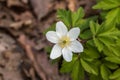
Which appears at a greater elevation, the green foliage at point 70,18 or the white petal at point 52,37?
the green foliage at point 70,18

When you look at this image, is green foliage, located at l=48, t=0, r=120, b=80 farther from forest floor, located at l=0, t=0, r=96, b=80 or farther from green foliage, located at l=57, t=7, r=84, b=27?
forest floor, located at l=0, t=0, r=96, b=80

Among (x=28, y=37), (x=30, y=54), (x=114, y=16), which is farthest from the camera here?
(x=28, y=37)

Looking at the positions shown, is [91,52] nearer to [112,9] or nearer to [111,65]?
[111,65]

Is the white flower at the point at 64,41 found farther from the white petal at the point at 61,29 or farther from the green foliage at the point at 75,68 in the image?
the green foliage at the point at 75,68

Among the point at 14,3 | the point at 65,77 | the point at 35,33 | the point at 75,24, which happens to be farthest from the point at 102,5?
the point at 14,3

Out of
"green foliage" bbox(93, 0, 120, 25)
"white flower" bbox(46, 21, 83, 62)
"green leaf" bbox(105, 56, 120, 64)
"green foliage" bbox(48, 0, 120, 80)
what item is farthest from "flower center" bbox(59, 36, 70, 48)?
"green foliage" bbox(93, 0, 120, 25)

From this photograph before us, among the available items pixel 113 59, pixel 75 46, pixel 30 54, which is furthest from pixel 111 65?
pixel 30 54

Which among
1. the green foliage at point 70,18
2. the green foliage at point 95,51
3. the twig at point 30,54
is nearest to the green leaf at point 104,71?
the green foliage at point 95,51

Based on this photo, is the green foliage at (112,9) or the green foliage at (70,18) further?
the green foliage at (112,9)

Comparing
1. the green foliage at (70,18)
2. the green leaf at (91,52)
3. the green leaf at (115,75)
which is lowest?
the green leaf at (115,75)
